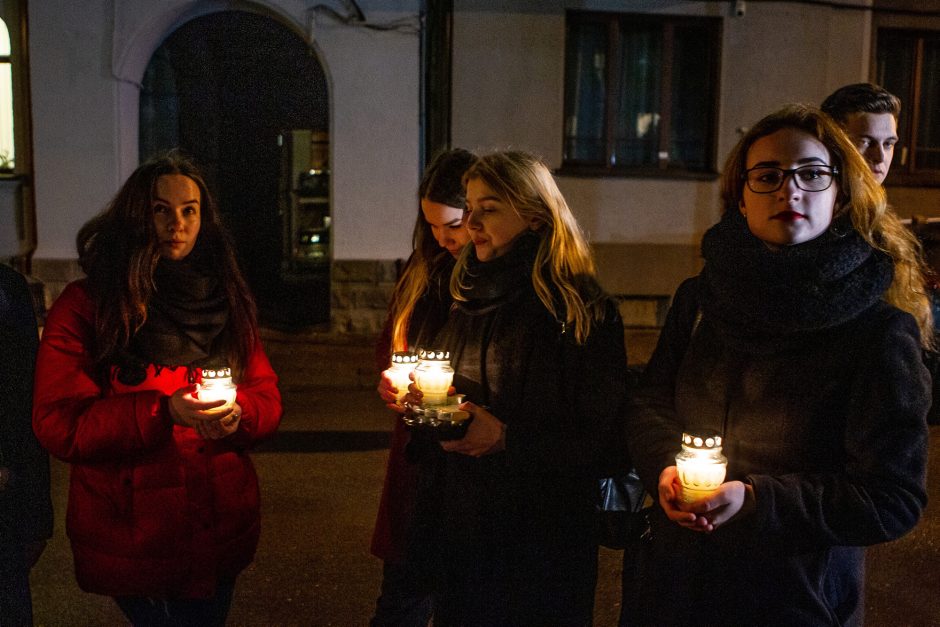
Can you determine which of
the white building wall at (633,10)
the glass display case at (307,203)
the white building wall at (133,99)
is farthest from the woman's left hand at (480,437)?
the glass display case at (307,203)

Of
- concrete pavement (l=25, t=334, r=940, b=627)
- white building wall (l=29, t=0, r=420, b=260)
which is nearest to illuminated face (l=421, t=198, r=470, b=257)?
concrete pavement (l=25, t=334, r=940, b=627)

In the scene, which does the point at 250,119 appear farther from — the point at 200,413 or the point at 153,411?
the point at 200,413

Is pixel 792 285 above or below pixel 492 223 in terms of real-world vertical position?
below

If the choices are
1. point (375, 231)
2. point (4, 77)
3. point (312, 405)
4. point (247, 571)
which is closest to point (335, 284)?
point (375, 231)

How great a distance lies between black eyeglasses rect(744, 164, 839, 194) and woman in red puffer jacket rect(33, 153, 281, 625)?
1.53m

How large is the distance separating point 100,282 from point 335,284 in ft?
27.3

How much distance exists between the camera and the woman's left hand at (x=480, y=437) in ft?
7.77

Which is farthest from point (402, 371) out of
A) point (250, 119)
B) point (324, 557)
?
point (250, 119)

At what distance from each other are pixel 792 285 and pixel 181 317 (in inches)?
69.0

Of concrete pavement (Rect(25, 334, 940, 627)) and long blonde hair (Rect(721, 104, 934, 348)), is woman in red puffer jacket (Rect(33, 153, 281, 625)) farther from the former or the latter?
long blonde hair (Rect(721, 104, 934, 348))

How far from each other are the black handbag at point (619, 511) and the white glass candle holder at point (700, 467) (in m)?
0.57

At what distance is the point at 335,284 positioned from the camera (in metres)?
10.8

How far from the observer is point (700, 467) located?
1847mm

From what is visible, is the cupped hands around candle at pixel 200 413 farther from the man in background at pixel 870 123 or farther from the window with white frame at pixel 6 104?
the window with white frame at pixel 6 104
